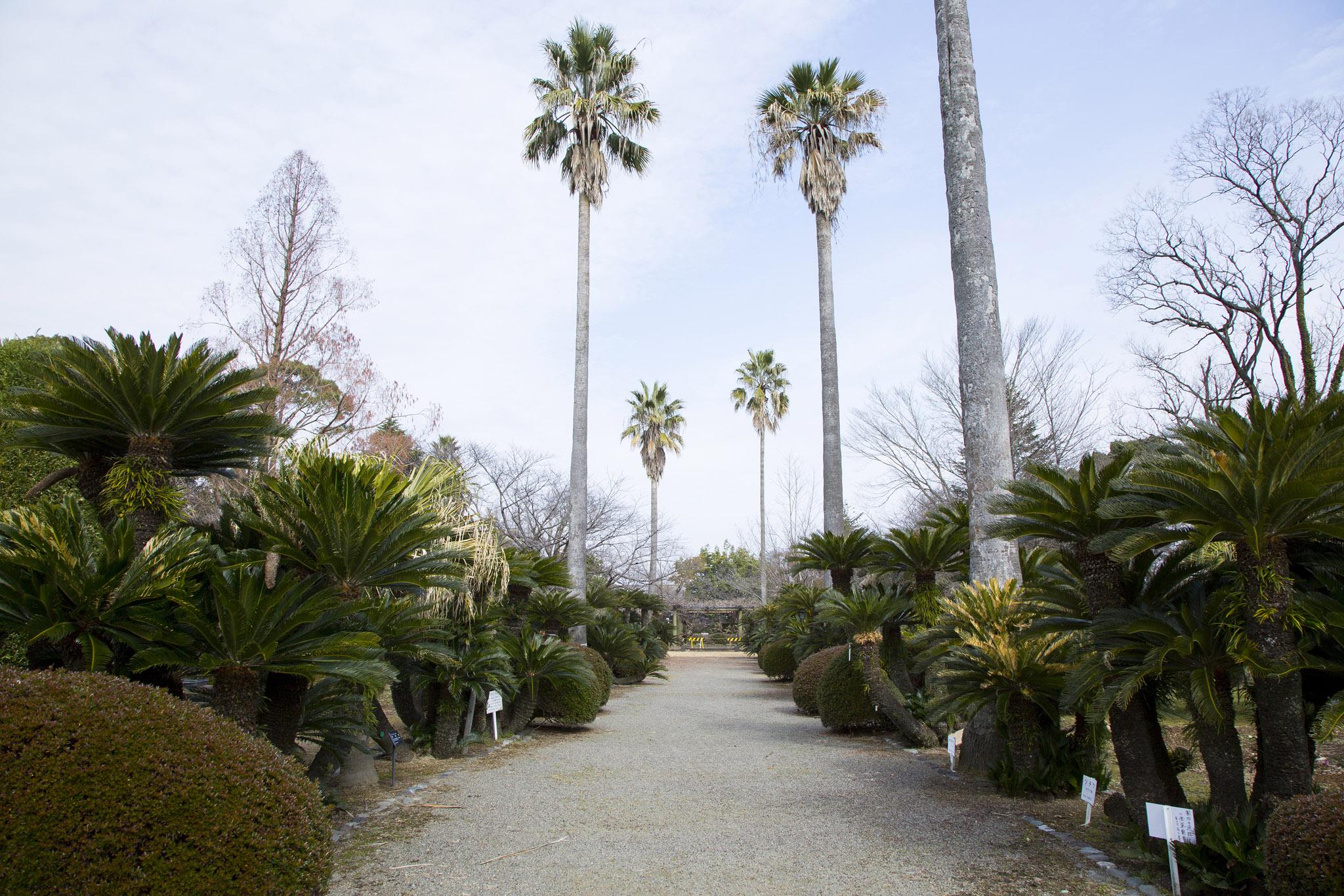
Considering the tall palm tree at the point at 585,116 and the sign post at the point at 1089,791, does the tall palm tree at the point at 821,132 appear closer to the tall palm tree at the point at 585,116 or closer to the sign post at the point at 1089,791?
the tall palm tree at the point at 585,116

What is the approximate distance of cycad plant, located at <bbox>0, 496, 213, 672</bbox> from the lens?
445cm

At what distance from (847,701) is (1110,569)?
6369 mm

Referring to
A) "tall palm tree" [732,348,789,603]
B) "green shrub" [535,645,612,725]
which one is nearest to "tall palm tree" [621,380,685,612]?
"tall palm tree" [732,348,789,603]

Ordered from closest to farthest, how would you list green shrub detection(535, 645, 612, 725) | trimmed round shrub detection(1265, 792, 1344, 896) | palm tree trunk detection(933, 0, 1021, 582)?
trimmed round shrub detection(1265, 792, 1344, 896)
palm tree trunk detection(933, 0, 1021, 582)
green shrub detection(535, 645, 612, 725)

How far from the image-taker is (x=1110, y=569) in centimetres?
535

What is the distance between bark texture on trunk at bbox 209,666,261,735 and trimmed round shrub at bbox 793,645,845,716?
953cm

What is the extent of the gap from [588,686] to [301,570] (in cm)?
625

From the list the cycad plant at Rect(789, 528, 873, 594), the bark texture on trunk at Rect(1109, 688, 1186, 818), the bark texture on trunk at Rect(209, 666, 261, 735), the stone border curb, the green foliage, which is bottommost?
the stone border curb

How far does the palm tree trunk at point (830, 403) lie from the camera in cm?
→ 1777

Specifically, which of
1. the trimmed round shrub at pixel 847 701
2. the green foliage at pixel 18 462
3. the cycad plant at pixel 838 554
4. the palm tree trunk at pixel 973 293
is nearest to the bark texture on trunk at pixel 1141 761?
the palm tree trunk at pixel 973 293

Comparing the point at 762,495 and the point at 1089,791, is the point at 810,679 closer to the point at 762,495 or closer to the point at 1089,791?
the point at 1089,791

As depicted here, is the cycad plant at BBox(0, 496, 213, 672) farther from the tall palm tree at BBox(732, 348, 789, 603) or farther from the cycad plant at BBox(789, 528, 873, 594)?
the tall palm tree at BBox(732, 348, 789, 603)

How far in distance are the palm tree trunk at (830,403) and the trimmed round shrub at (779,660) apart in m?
4.02

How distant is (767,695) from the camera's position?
17.9 m
